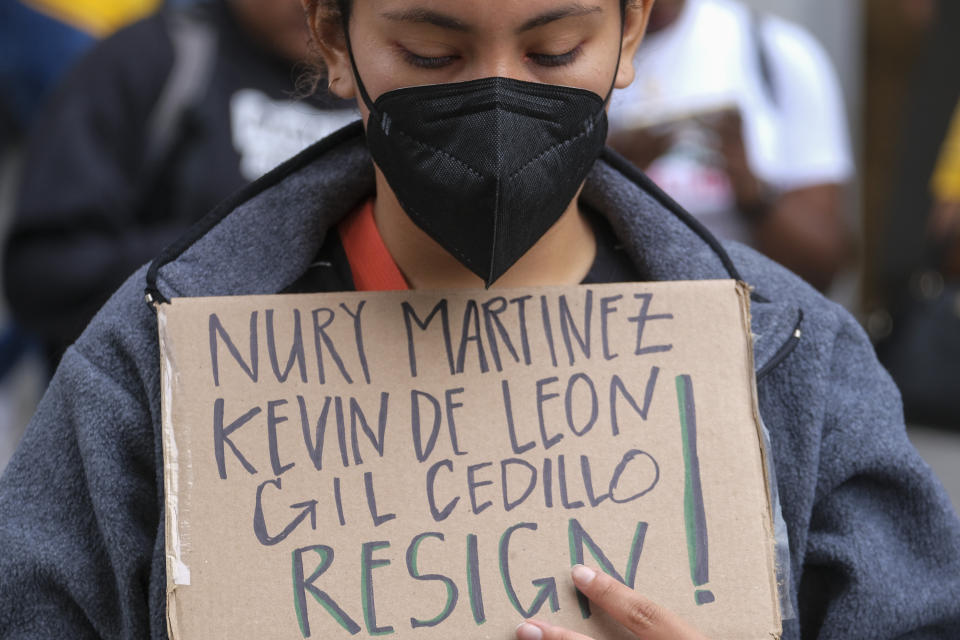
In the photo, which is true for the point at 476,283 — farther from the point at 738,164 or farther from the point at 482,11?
the point at 738,164

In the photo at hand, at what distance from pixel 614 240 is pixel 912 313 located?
2.11m

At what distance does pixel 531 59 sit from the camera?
1451 mm

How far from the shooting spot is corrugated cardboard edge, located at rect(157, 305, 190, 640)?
137 centimetres

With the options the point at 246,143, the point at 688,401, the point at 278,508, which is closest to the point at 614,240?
the point at 688,401

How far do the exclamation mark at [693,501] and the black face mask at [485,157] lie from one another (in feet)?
0.90

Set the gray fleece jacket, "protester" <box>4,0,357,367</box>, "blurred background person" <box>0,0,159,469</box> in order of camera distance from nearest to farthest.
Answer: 1. the gray fleece jacket
2. "protester" <box>4,0,357,367</box>
3. "blurred background person" <box>0,0,159,469</box>

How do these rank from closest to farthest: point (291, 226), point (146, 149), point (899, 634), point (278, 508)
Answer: point (278, 508) → point (899, 634) → point (291, 226) → point (146, 149)

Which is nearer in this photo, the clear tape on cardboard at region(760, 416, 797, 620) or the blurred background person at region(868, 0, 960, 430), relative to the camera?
the clear tape on cardboard at region(760, 416, 797, 620)

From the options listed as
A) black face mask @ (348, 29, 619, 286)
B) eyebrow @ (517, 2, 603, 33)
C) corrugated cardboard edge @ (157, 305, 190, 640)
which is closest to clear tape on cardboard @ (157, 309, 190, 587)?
corrugated cardboard edge @ (157, 305, 190, 640)

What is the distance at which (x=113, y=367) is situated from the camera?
1.57 meters

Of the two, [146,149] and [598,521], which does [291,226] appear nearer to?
[598,521]

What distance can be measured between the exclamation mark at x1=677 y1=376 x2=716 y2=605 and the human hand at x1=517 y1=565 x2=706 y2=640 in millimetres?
64

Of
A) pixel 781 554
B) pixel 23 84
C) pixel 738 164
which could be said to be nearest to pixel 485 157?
pixel 781 554

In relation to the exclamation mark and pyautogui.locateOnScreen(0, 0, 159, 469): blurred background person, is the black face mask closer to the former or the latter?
the exclamation mark
